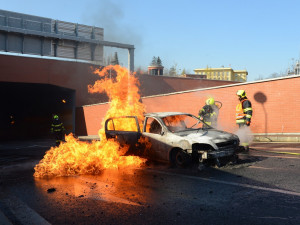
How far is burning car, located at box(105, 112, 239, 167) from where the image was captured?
23.1 ft

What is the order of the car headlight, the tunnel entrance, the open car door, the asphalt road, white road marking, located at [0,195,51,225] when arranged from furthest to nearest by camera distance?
1. the tunnel entrance
2. the open car door
3. the car headlight
4. white road marking, located at [0,195,51,225]
5. the asphalt road

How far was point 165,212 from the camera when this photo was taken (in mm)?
4227

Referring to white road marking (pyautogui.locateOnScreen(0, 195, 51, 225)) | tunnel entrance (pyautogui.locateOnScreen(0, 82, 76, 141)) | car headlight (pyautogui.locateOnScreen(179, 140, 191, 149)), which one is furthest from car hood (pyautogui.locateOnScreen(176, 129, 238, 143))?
tunnel entrance (pyautogui.locateOnScreen(0, 82, 76, 141))

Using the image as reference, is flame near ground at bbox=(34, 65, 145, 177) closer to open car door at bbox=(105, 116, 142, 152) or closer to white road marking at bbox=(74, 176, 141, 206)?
open car door at bbox=(105, 116, 142, 152)

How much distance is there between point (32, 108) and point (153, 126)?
111 ft

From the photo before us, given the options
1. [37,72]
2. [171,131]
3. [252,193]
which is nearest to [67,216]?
[252,193]

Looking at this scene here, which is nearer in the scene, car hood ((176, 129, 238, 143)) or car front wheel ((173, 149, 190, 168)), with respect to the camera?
car hood ((176, 129, 238, 143))

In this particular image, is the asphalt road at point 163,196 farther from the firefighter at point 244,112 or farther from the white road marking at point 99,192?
the firefighter at point 244,112

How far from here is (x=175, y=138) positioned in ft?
24.7

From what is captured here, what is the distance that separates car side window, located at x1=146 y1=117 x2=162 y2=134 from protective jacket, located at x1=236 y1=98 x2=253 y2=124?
3.54m

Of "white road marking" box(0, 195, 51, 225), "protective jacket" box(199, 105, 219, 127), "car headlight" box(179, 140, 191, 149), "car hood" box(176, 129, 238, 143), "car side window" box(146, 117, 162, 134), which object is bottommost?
"white road marking" box(0, 195, 51, 225)

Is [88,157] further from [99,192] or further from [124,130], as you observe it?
[99,192]

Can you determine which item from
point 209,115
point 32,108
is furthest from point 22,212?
point 32,108

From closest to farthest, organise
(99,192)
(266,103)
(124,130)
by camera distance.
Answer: (99,192)
(124,130)
(266,103)
